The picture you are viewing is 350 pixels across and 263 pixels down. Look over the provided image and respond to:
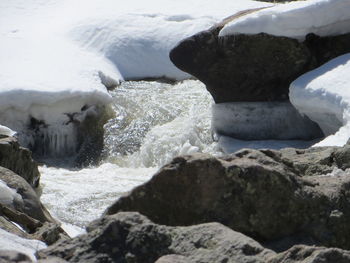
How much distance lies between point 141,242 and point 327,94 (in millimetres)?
7435

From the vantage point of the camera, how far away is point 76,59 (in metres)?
15.7

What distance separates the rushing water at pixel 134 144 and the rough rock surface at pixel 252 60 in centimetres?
75

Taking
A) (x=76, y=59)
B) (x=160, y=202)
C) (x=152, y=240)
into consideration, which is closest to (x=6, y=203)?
(x=160, y=202)

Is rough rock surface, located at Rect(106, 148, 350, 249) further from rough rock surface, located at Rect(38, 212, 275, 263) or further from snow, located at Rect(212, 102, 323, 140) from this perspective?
snow, located at Rect(212, 102, 323, 140)

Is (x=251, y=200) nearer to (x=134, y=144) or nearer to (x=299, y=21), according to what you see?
(x=299, y=21)

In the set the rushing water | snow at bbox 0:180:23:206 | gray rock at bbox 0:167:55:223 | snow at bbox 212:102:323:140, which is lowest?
the rushing water

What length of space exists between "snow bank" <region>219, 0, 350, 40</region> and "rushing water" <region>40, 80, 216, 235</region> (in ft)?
4.71

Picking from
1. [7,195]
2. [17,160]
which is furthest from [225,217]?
[17,160]

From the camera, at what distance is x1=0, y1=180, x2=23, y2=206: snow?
24.6 feet

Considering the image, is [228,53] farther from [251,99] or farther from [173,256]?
[173,256]

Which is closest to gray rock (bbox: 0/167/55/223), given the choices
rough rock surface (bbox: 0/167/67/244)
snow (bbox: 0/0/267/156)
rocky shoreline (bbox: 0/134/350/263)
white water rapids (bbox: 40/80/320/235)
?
rough rock surface (bbox: 0/167/67/244)

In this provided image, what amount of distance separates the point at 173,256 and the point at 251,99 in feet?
28.8

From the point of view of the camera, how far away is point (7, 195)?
25.0ft

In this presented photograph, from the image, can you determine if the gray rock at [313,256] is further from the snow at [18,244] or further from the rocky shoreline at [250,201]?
the snow at [18,244]
